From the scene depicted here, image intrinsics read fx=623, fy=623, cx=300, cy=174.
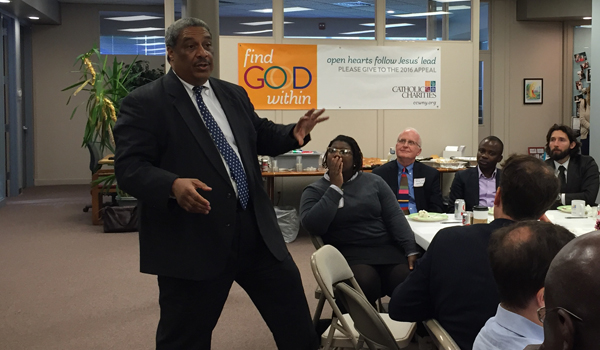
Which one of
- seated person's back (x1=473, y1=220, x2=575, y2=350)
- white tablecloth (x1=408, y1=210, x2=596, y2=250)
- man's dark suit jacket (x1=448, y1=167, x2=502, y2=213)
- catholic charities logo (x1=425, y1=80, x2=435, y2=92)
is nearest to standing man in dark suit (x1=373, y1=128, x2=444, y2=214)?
man's dark suit jacket (x1=448, y1=167, x2=502, y2=213)

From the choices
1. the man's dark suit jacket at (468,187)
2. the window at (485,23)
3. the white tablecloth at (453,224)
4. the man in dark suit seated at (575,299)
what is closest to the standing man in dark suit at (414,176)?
the man's dark suit jacket at (468,187)

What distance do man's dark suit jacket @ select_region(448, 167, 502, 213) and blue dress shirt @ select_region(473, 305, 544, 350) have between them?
3368 millimetres

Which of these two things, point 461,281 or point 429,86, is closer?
point 461,281

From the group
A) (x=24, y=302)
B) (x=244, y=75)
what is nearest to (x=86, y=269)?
(x=24, y=302)

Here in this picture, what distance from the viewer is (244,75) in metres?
7.26

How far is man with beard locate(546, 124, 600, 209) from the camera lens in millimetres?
4934

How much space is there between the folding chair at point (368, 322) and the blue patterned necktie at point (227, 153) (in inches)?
22.4

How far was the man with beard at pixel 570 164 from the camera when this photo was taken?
194 inches

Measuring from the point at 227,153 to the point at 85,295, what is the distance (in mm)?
3107

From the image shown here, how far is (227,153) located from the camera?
2.26 m

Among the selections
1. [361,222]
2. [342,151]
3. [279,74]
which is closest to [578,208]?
[361,222]

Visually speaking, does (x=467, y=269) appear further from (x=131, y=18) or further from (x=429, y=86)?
(x=131, y=18)

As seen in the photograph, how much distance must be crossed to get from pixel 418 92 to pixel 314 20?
2568 millimetres

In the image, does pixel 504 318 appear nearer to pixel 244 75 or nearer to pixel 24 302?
pixel 24 302
